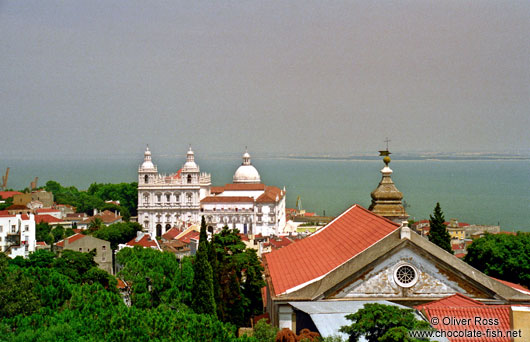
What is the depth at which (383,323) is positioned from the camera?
31.0 feet

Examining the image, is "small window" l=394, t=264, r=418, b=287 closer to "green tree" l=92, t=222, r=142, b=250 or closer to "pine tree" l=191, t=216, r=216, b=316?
"pine tree" l=191, t=216, r=216, b=316

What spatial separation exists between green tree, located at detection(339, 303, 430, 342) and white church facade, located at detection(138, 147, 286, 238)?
5275cm

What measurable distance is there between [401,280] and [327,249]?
3942mm

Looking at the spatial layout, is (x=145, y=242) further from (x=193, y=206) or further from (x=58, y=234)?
(x=193, y=206)

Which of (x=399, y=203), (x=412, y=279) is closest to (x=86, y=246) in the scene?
(x=399, y=203)

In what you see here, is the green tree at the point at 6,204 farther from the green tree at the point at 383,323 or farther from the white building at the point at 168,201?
the green tree at the point at 383,323

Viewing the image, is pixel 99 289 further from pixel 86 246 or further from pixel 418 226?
pixel 418 226

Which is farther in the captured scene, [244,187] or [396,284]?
[244,187]

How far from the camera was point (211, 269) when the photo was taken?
18.1 metres

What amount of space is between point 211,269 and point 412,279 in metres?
7.04

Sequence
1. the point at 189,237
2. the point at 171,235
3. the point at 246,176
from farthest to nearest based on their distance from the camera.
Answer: the point at 246,176, the point at 171,235, the point at 189,237

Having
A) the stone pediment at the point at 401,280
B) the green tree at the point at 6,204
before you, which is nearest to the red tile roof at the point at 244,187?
the green tree at the point at 6,204

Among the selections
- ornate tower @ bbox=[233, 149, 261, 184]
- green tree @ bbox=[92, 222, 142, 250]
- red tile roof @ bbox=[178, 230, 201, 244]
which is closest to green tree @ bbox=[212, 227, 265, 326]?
red tile roof @ bbox=[178, 230, 201, 244]

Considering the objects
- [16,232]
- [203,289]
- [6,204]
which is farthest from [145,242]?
[6,204]
